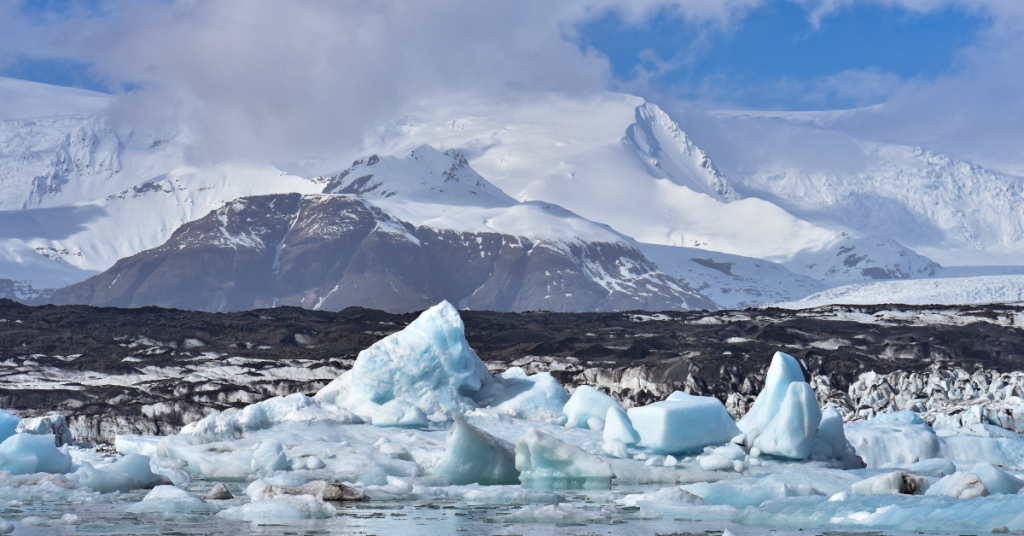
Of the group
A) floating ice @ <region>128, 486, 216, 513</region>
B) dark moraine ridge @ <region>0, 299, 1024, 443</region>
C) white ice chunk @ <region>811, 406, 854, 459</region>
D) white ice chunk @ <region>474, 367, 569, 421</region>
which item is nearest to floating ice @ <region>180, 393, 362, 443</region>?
white ice chunk @ <region>474, 367, 569, 421</region>

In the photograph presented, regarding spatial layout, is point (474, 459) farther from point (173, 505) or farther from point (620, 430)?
point (173, 505)

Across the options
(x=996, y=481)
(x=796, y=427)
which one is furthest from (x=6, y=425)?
(x=996, y=481)

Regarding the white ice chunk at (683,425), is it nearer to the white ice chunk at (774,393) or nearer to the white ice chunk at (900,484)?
the white ice chunk at (774,393)

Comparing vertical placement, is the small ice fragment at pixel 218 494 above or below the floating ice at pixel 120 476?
below

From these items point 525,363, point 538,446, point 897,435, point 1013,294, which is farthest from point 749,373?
point 1013,294

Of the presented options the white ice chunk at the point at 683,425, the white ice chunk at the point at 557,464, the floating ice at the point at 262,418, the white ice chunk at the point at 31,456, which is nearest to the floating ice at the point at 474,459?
the white ice chunk at the point at 557,464

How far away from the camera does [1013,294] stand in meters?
130

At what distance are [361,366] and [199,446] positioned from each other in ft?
19.0

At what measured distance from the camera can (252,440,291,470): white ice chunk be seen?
23.5 meters

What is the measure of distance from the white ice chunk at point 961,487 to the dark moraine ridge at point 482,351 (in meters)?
28.7

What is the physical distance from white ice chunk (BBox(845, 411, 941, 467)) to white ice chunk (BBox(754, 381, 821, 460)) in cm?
285

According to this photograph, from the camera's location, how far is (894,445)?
2734 centimetres

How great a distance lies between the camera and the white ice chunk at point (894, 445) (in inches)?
1064

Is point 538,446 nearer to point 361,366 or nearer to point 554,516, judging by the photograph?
point 554,516
